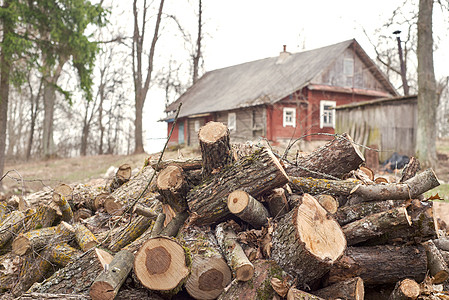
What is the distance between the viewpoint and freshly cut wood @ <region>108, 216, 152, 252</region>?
3949 millimetres

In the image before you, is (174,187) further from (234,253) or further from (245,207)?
(234,253)

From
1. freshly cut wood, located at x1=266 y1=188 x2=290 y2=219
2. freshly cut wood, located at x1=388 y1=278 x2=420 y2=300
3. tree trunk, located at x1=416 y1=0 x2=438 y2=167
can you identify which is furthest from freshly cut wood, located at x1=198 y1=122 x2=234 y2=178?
tree trunk, located at x1=416 y1=0 x2=438 y2=167

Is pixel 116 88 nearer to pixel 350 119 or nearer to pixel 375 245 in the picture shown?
pixel 350 119

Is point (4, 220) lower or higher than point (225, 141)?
lower

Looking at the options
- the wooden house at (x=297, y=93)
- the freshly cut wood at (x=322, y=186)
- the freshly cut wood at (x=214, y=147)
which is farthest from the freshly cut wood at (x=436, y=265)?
the wooden house at (x=297, y=93)

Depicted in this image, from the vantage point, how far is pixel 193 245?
344cm

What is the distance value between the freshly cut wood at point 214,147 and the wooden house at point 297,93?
14.8 m

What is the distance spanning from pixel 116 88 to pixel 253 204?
30696 mm

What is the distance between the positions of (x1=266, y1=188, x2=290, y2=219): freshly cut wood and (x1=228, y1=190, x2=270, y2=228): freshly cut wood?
0.59 feet

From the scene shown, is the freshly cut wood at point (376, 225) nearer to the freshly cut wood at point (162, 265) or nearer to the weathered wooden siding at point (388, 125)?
the freshly cut wood at point (162, 265)

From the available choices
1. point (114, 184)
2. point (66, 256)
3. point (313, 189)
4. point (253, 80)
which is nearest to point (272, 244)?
point (313, 189)

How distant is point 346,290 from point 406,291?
50 cm

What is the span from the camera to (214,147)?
3.57 m

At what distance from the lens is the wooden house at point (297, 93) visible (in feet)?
65.4
